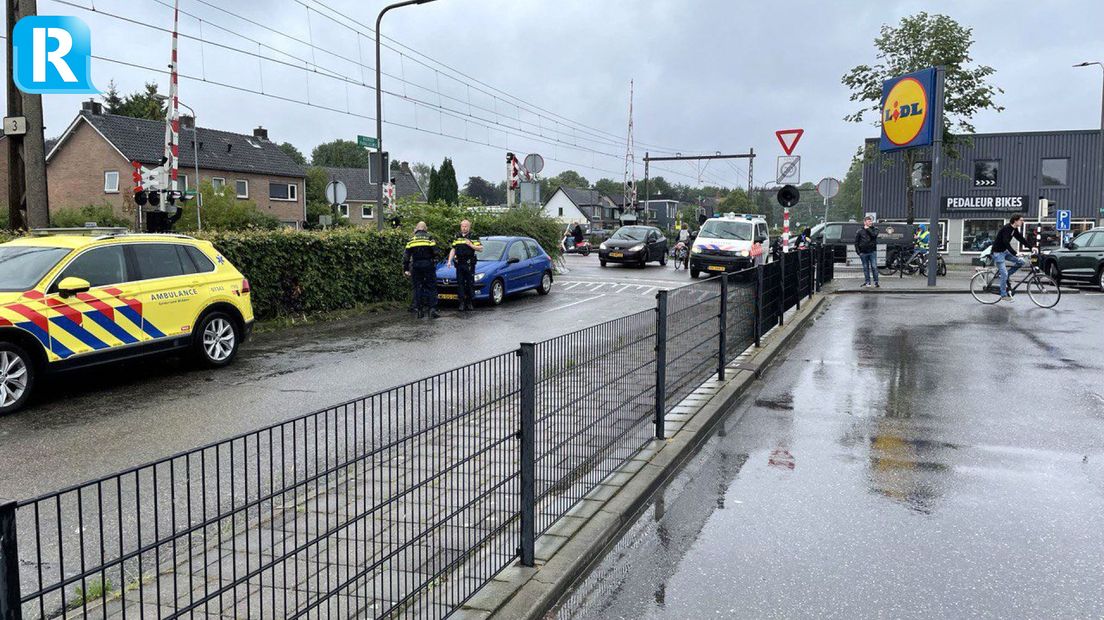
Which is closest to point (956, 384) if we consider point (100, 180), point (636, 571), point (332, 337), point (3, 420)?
point (636, 571)

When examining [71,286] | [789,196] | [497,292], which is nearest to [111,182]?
[497,292]

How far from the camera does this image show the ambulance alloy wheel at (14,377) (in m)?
8.10

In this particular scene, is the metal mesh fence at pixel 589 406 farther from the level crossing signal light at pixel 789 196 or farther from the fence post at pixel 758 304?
the level crossing signal light at pixel 789 196

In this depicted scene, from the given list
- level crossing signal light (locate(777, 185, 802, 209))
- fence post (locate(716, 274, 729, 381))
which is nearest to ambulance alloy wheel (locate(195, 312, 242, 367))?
fence post (locate(716, 274, 729, 381))

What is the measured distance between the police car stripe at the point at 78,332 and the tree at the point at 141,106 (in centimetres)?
6525

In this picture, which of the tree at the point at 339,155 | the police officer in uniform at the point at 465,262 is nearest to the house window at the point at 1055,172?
the police officer in uniform at the point at 465,262

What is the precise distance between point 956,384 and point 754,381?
7.31 feet

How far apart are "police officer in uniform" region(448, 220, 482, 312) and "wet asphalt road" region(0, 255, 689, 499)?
84 cm

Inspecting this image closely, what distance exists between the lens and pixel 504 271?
18.8 metres

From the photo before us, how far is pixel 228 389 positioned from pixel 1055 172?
50910 millimetres

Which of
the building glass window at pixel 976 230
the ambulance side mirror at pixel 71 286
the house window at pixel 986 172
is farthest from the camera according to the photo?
the house window at pixel 986 172

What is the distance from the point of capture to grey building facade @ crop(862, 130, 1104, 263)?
4797cm

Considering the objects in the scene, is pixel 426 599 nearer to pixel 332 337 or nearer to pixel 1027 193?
pixel 332 337

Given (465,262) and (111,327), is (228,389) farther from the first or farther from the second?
(465,262)
